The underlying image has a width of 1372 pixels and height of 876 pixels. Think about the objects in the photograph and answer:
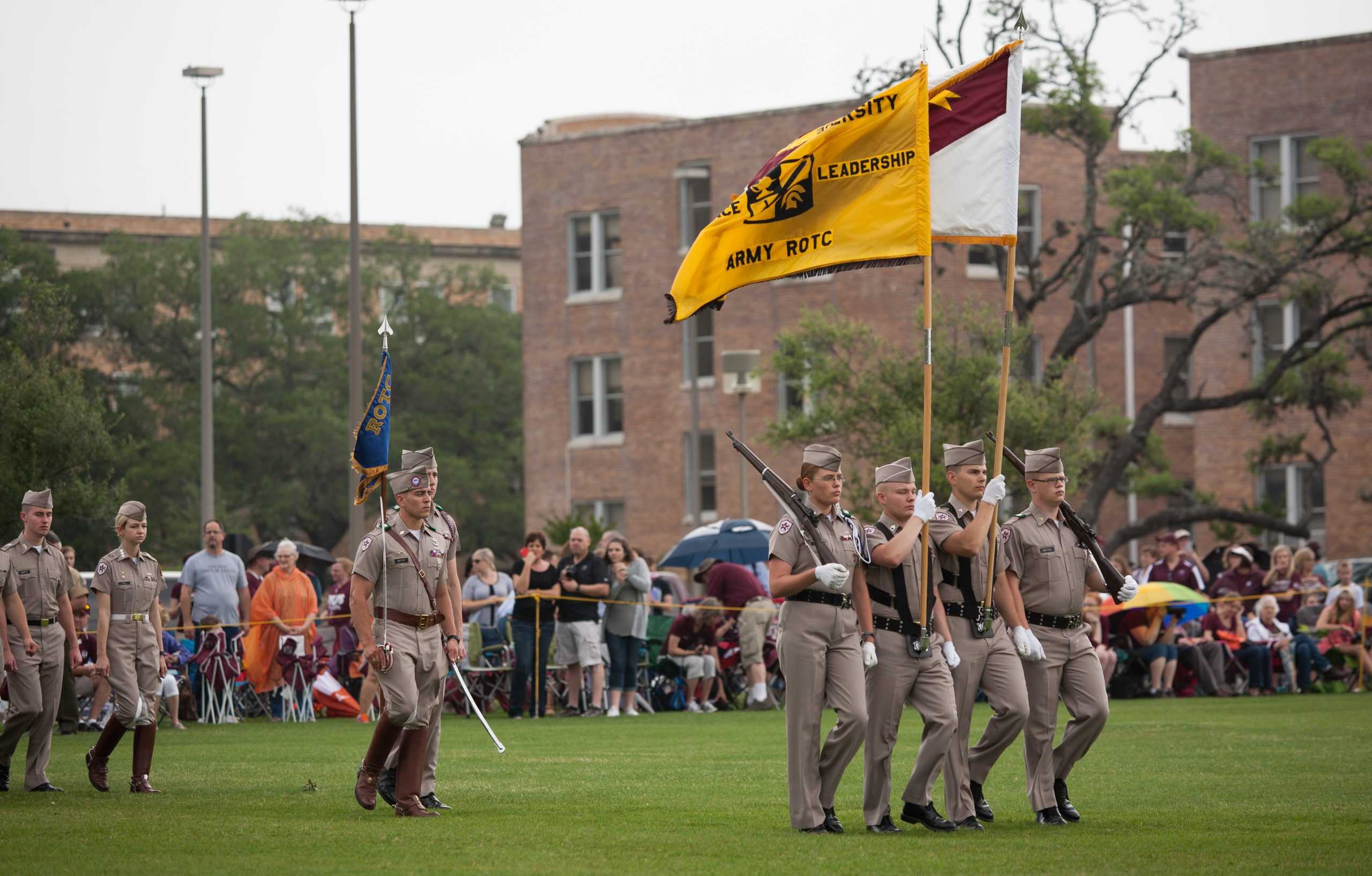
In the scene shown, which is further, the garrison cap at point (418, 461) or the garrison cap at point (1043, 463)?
the garrison cap at point (418, 461)

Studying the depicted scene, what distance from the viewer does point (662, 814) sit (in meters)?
12.8

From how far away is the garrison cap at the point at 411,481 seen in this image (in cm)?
1309

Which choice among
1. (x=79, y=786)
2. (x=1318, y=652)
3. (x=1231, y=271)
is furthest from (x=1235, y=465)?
(x=79, y=786)

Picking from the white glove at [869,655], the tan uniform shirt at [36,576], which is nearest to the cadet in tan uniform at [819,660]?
the white glove at [869,655]

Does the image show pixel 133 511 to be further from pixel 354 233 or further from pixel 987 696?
pixel 354 233

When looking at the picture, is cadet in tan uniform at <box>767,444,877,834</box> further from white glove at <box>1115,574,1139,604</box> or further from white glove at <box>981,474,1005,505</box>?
white glove at <box>1115,574,1139,604</box>

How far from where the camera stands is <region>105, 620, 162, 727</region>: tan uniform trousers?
1453cm

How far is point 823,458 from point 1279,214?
110 feet

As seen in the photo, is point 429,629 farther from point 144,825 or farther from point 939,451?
point 939,451

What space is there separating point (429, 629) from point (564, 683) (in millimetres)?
12531

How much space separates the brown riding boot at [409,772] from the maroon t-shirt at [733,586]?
1301cm

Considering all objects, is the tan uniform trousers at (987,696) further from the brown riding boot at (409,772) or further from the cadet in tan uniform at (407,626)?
the brown riding boot at (409,772)

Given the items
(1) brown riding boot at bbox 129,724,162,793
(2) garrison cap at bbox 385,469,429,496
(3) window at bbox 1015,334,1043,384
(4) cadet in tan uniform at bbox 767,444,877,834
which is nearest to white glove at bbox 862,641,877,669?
(4) cadet in tan uniform at bbox 767,444,877,834

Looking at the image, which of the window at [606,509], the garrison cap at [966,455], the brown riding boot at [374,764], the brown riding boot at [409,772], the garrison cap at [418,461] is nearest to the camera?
the garrison cap at [966,455]
